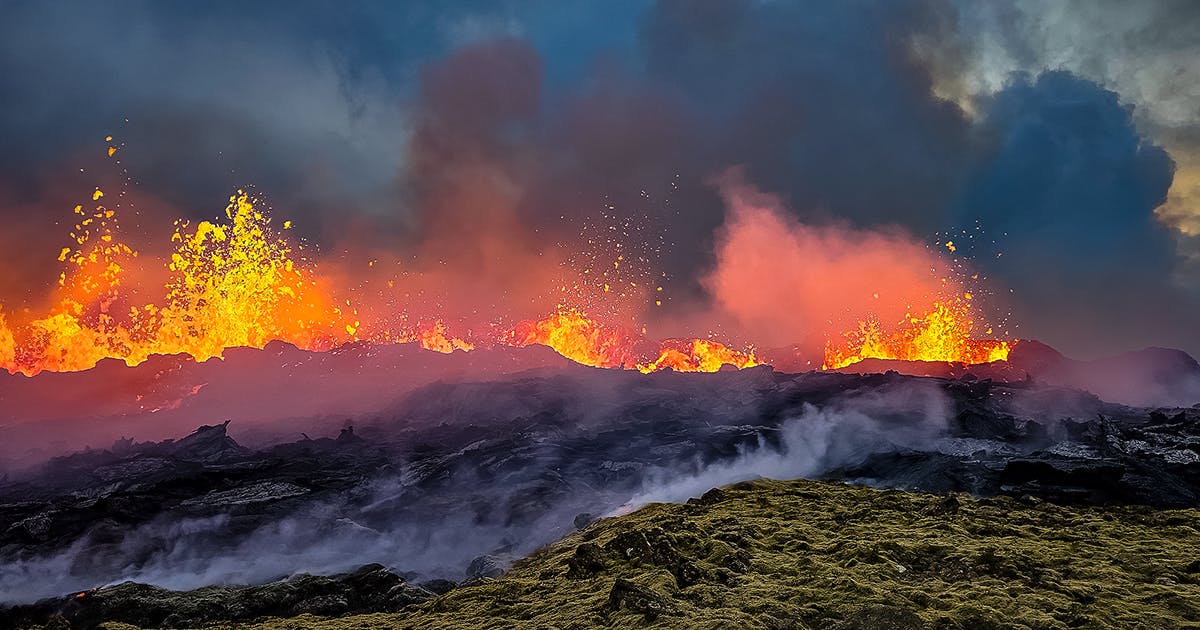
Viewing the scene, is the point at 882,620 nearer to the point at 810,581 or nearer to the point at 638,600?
the point at 810,581

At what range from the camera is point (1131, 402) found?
413ft

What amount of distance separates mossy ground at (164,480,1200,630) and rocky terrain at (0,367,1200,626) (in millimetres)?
4177

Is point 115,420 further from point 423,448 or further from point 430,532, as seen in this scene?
point 430,532

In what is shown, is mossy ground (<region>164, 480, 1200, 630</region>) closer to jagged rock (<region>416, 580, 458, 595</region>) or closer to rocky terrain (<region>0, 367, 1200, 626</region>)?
jagged rock (<region>416, 580, 458, 595</region>)

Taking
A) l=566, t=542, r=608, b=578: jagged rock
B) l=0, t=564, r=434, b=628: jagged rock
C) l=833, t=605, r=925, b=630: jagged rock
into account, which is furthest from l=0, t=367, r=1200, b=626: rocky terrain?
l=833, t=605, r=925, b=630: jagged rock

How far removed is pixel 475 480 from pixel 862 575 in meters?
34.2

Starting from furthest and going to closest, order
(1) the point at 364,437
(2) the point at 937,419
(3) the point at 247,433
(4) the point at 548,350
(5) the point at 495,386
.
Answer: (4) the point at 548,350 < (3) the point at 247,433 < (5) the point at 495,386 < (1) the point at 364,437 < (2) the point at 937,419

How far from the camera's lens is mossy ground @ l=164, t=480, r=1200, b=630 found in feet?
42.3

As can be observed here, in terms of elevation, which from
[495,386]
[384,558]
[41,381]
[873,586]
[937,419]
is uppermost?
[41,381]

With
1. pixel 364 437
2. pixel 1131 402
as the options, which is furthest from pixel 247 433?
pixel 1131 402

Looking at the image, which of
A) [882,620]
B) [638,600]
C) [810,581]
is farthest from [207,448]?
[882,620]

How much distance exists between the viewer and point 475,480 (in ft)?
151

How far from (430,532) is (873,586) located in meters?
27.0

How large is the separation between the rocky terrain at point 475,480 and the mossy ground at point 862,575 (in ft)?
13.7
